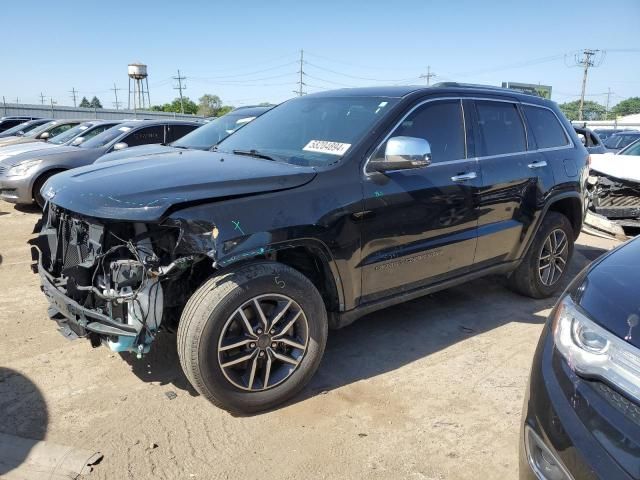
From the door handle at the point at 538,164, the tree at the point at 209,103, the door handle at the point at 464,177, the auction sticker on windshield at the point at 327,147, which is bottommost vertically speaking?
the door handle at the point at 464,177

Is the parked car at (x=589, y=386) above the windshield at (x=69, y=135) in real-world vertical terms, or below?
below

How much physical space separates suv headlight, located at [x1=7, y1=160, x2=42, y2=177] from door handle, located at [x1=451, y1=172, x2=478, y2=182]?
7325 millimetres

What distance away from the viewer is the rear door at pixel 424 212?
130 inches

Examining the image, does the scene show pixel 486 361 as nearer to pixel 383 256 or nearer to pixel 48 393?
pixel 383 256

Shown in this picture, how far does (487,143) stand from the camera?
411 cm

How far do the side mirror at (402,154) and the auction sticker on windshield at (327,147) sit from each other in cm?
21

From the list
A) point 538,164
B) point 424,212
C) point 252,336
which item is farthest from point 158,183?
point 538,164

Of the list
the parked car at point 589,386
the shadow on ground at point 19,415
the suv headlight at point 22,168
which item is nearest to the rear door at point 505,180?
the parked car at point 589,386

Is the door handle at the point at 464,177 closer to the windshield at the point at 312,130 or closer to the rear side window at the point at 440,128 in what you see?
the rear side window at the point at 440,128

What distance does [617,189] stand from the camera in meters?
6.88

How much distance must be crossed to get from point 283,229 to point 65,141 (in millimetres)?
9392

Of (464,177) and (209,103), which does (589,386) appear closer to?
(464,177)

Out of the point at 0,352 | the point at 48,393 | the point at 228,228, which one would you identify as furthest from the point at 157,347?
the point at 228,228

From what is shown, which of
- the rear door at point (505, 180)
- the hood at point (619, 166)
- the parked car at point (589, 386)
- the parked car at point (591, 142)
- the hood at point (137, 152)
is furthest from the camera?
the parked car at point (591, 142)
